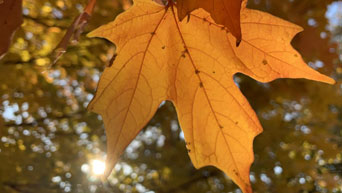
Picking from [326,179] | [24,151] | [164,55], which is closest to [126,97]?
[164,55]

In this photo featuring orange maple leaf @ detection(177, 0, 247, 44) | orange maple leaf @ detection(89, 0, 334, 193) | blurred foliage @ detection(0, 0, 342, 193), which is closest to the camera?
orange maple leaf @ detection(177, 0, 247, 44)

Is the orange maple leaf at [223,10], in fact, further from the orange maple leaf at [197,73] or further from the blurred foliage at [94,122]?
the blurred foliage at [94,122]

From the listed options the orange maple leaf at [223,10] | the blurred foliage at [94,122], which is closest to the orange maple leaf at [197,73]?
the orange maple leaf at [223,10]

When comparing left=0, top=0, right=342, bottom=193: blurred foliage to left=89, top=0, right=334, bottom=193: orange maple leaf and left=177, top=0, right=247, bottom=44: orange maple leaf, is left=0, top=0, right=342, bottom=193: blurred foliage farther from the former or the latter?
left=177, top=0, right=247, bottom=44: orange maple leaf

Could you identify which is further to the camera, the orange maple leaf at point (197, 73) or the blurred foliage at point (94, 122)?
the blurred foliage at point (94, 122)

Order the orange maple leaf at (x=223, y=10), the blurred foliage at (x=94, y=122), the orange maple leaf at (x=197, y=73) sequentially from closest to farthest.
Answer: the orange maple leaf at (x=223, y=10) < the orange maple leaf at (x=197, y=73) < the blurred foliage at (x=94, y=122)

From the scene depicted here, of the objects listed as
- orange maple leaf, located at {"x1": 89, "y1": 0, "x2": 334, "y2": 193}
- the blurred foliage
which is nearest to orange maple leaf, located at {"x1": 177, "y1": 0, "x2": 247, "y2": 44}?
orange maple leaf, located at {"x1": 89, "y1": 0, "x2": 334, "y2": 193}

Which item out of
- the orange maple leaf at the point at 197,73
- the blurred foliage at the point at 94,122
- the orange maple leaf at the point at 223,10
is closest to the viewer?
the orange maple leaf at the point at 223,10
